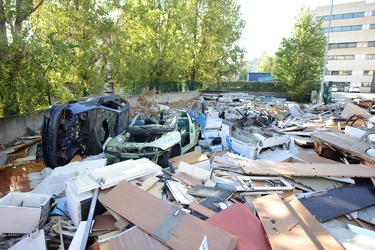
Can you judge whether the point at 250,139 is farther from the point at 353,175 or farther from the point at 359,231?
the point at 359,231

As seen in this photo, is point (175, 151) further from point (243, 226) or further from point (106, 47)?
point (106, 47)

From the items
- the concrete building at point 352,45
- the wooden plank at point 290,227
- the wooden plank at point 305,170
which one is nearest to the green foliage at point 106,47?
the wooden plank at point 305,170

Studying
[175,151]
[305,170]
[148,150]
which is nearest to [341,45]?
[305,170]

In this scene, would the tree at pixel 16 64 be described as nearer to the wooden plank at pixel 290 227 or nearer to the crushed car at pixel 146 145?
the crushed car at pixel 146 145

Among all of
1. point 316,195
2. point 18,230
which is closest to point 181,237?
point 18,230

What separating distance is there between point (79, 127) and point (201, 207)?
4632 mm

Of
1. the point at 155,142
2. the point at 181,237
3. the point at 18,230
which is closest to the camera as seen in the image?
the point at 181,237

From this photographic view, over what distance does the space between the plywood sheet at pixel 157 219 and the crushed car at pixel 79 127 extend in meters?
3.28

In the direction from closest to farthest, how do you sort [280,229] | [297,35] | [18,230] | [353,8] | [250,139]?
[280,229] < [18,230] < [250,139] < [297,35] < [353,8]

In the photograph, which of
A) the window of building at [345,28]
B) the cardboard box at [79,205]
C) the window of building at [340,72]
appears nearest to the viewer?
the cardboard box at [79,205]

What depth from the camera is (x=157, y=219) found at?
2.74m

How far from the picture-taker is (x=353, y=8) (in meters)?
38.7

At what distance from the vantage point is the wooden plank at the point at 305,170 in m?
4.41

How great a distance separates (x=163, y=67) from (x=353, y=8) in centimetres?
3879
